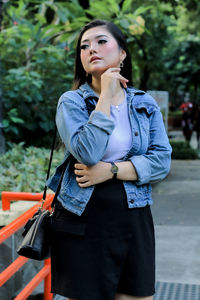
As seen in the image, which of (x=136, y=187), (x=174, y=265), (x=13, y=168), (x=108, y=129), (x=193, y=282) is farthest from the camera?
(x=13, y=168)

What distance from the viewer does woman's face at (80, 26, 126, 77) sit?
7.01ft

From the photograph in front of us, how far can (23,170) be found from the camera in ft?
20.0

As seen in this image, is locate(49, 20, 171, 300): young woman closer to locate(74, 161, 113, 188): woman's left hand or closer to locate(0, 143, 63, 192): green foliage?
locate(74, 161, 113, 188): woman's left hand

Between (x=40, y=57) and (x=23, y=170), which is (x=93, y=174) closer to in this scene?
(x=23, y=170)

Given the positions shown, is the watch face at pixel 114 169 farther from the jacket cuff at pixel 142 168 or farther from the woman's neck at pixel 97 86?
the woman's neck at pixel 97 86

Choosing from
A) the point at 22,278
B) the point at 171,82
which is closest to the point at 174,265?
the point at 22,278

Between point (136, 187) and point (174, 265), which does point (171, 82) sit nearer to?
point (174, 265)

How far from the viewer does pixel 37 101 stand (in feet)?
28.6

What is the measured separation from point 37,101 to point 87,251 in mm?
6870

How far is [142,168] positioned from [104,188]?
18 cm

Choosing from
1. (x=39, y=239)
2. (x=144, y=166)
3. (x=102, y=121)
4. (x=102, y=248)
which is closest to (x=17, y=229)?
(x=39, y=239)

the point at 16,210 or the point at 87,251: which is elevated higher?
the point at 87,251

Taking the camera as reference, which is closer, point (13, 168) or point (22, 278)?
point (22, 278)

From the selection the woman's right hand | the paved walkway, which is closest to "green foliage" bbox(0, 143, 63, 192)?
the paved walkway
